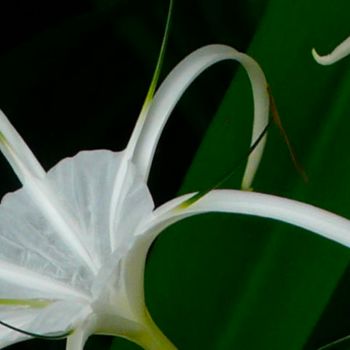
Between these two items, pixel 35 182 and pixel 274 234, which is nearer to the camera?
pixel 35 182

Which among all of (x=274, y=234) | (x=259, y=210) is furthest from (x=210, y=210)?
(x=274, y=234)

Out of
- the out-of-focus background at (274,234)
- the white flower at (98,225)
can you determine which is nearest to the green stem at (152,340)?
the white flower at (98,225)

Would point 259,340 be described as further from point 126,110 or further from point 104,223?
point 126,110

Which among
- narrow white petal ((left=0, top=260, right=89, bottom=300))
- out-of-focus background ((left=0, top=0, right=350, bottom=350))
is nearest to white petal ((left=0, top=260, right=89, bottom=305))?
narrow white petal ((left=0, top=260, right=89, bottom=300))

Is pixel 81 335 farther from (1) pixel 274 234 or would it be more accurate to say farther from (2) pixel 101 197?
(1) pixel 274 234

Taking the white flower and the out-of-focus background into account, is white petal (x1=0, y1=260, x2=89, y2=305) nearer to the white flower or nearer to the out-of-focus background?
the white flower

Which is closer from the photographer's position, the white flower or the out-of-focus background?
the white flower

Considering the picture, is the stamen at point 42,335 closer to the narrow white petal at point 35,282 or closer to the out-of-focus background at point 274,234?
the narrow white petal at point 35,282
